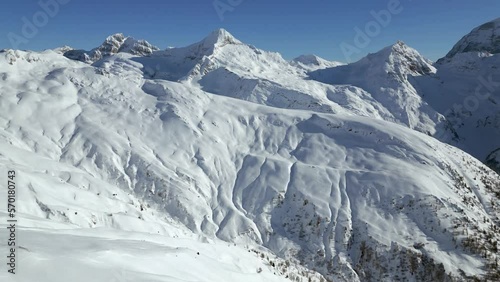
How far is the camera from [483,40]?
17938 cm

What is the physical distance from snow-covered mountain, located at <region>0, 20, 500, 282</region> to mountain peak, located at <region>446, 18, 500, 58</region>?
14141 cm

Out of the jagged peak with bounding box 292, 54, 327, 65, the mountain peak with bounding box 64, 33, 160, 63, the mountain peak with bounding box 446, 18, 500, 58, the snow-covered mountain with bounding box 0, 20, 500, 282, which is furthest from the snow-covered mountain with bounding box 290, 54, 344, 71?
the snow-covered mountain with bounding box 0, 20, 500, 282

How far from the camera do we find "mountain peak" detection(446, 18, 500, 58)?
172 meters

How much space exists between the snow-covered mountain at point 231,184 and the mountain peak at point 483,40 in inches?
5567

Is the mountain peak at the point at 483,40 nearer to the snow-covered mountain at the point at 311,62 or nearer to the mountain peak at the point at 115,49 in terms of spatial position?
the snow-covered mountain at the point at 311,62

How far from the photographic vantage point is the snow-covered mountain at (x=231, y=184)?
31322 millimetres

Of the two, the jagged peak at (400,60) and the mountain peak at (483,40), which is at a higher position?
the mountain peak at (483,40)

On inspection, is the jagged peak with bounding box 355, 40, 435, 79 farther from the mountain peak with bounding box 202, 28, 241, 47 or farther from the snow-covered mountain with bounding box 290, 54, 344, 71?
the mountain peak with bounding box 202, 28, 241, 47

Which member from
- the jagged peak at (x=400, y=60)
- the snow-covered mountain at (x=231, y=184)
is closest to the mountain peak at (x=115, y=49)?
the snow-covered mountain at (x=231, y=184)

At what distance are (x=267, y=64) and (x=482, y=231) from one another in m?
109

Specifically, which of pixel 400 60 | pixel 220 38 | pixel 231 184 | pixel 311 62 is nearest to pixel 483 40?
pixel 400 60

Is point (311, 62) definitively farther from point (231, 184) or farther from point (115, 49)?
point (231, 184)

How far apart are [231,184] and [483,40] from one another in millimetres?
182904

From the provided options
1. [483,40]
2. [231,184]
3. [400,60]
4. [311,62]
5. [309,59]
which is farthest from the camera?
[483,40]
